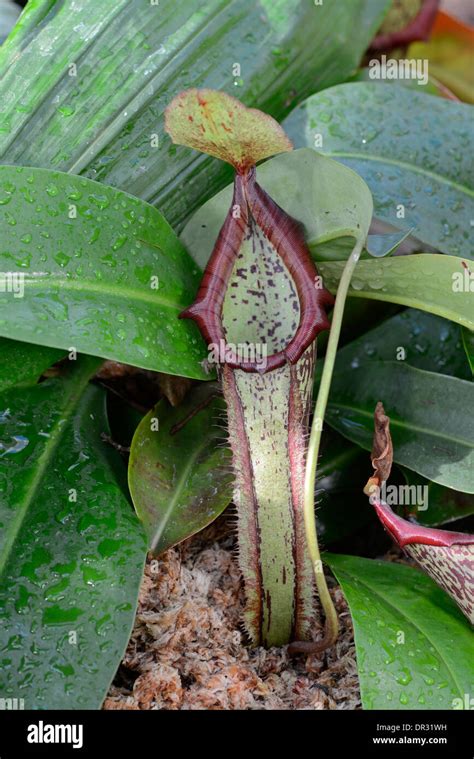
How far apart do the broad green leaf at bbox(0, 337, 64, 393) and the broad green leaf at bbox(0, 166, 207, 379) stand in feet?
0.62

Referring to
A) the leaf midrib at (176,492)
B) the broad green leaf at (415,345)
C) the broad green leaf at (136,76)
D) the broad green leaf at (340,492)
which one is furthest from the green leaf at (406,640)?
the broad green leaf at (136,76)

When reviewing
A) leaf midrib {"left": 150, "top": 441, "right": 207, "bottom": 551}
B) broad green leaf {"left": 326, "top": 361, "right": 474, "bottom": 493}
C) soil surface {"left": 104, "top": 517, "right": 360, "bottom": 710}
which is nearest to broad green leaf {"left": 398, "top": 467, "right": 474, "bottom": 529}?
broad green leaf {"left": 326, "top": 361, "right": 474, "bottom": 493}

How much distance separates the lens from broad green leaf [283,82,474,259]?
1.07 m

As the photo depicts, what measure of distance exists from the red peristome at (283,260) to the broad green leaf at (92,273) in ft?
0.15

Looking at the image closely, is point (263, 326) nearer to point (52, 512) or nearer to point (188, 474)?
point (188, 474)

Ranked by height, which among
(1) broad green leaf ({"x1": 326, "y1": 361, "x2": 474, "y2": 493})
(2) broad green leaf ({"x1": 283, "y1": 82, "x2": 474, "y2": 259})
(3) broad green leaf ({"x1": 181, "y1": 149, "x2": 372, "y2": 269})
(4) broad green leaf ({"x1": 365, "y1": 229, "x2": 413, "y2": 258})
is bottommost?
(1) broad green leaf ({"x1": 326, "y1": 361, "x2": 474, "y2": 493})

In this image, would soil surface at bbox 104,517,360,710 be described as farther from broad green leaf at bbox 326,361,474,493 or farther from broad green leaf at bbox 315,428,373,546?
broad green leaf at bbox 326,361,474,493

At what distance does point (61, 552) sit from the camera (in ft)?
2.80

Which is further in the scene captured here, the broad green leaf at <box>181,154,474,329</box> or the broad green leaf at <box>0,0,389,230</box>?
the broad green leaf at <box>0,0,389,230</box>

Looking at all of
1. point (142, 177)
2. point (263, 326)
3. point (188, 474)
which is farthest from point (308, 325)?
point (142, 177)

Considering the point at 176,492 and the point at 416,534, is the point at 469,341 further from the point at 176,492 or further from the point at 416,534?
the point at 176,492

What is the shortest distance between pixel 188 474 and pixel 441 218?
0.54 meters

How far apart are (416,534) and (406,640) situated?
13 cm
